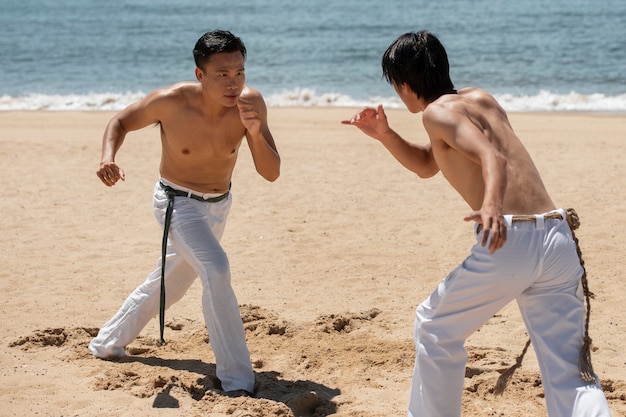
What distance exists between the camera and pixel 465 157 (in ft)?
11.9

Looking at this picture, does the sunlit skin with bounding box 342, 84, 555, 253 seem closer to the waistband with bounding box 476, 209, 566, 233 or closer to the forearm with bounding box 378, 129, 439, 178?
the waistband with bounding box 476, 209, 566, 233

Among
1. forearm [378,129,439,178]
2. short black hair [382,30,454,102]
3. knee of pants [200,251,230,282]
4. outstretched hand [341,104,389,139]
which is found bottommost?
knee of pants [200,251,230,282]

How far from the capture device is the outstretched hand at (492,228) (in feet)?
10.7

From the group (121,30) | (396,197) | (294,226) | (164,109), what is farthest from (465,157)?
(121,30)

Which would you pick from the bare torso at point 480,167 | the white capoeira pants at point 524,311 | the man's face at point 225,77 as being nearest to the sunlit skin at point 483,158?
the bare torso at point 480,167

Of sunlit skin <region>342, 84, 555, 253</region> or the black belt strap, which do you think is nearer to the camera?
sunlit skin <region>342, 84, 555, 253</region>

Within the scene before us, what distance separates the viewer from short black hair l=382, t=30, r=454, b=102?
3.74 meters

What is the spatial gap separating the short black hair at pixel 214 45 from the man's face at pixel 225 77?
0.02 metres

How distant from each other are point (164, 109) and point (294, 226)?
3.57 meters

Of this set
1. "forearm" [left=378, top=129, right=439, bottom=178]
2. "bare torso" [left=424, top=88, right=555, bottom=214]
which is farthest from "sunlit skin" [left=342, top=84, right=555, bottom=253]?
"forearm" [left=378, top=129, right=439, bottom=178]

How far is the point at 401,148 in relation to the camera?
438 centimetres

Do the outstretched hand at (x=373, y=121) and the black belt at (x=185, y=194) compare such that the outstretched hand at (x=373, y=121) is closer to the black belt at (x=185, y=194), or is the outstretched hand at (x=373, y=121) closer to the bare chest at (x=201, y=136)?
the bare chest at (x=201, y=136)

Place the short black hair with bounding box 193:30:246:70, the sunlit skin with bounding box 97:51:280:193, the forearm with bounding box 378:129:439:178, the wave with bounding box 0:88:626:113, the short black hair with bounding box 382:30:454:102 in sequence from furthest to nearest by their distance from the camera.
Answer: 1. the wave with bounding box 0:88:626:113
2. the sunlit skin with bounding box 97:51:280:193
3. the short black hair with bounding box 193:30:246:70
4. the forearm with bounding box 378:129:439:178
5. the short black hair with bounding box 382:30:454:102

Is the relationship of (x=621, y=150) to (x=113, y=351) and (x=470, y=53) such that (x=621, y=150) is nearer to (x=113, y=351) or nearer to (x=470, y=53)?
(x=113, y=351)
